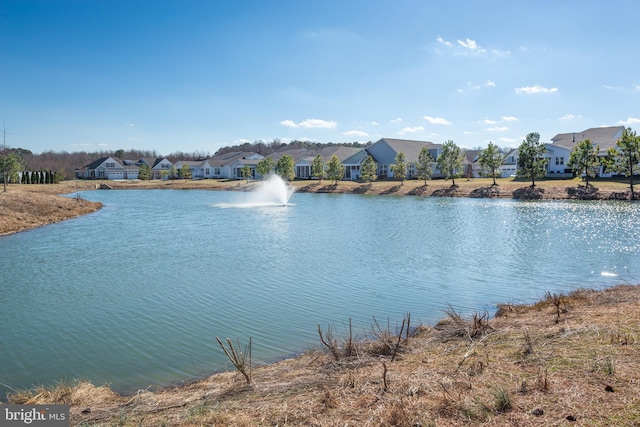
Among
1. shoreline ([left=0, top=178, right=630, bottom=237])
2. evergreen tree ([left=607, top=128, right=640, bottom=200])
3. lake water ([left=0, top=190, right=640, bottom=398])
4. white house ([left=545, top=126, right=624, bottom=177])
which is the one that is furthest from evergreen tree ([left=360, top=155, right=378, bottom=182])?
lake water ([left=0, top=190, right=640, bottom=398])

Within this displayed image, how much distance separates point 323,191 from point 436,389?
A: 58.9 m

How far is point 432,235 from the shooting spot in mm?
24062

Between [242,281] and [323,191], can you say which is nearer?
[242,281]

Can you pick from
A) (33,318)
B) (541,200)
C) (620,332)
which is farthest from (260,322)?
(541,200)

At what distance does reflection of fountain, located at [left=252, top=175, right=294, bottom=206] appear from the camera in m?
51.5

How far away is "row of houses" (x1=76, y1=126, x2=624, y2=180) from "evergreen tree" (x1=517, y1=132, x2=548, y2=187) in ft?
20.1

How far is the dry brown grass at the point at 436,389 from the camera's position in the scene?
450cm

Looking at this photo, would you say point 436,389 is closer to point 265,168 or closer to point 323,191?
point 323,191

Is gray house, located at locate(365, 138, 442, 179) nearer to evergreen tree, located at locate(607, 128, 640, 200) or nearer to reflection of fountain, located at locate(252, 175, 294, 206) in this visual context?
reflection of fountain, located at locate(252, 175, 294, 206)

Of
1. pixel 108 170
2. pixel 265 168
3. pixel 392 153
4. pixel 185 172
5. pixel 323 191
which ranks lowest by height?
pixel 323 191

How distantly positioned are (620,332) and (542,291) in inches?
272

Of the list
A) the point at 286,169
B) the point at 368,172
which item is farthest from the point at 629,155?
the point at 286,169

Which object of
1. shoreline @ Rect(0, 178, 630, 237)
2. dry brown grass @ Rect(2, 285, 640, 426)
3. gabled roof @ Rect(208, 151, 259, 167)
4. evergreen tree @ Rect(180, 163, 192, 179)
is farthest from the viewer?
gabled roof @ Rect(208, 151, 259, 167)

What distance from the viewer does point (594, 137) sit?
65625 mm
